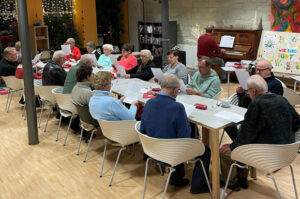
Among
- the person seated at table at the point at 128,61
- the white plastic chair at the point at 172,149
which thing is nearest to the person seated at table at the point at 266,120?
the white plastic chair at the point at 172,149

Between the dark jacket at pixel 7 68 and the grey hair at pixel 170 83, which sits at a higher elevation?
the grey hair at pixel 170 83

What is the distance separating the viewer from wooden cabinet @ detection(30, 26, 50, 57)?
10859 mm

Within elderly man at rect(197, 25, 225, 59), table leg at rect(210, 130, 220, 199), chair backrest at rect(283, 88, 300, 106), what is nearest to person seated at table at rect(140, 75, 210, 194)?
table leg at rect(210, 130, 220, 199)

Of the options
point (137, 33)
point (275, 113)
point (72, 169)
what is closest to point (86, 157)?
point (72, 169)

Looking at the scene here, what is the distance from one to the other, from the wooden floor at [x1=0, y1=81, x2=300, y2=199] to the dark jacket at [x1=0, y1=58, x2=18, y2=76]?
1896 millimetres

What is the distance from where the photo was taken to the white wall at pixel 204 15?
9.37 meters

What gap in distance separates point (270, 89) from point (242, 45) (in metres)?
5.06

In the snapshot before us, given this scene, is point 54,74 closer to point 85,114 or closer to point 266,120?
point 85,114

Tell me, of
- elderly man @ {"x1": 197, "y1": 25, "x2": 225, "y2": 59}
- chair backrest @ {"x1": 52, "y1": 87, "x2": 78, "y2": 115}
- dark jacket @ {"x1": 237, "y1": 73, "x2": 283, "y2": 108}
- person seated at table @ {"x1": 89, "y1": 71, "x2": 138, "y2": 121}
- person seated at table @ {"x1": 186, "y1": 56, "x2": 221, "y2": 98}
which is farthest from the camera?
elderly man @ {"x1": 197, "y1": 25, "x2": 225, "y2": 59}

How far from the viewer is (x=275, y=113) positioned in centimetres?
317

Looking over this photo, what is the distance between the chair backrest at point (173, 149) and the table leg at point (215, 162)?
0.46 ft

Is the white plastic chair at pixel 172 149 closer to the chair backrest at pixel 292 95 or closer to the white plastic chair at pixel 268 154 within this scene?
the white plastic chair at pixel 268 154

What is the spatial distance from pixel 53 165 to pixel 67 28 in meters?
7.76

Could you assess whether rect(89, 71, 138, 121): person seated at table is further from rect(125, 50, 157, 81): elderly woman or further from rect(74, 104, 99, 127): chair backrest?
rect(125, 50, 157, 81): elderly woman
